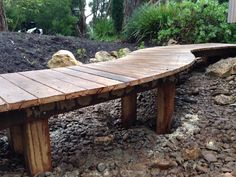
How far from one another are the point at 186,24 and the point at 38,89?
4685 millimetres

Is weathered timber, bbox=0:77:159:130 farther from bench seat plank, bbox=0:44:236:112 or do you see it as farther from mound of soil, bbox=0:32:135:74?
mound of soil, bbox=0:32:135:74

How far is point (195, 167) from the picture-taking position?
2.23 meters

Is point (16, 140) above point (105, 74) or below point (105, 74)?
below

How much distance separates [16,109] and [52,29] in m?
10.4

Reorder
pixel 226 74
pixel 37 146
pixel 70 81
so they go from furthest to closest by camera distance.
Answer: pixel 226 74
pixel 70 81
pixel 37 146

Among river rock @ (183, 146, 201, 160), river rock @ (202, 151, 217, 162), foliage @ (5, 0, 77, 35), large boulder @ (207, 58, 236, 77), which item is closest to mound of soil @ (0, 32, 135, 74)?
large boulder @ (207, 58, 236, 77)

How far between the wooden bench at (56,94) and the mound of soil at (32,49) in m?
1.97

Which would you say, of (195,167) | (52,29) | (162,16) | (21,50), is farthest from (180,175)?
(52,29)

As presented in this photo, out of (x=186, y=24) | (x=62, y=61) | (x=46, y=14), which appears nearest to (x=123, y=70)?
(x=62, y=61)

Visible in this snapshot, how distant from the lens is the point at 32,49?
16.1ft

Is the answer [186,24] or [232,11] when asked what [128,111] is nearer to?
[232,11]

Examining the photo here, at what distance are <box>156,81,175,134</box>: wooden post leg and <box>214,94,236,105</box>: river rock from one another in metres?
0.74

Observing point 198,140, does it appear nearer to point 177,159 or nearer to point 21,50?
point 177,159

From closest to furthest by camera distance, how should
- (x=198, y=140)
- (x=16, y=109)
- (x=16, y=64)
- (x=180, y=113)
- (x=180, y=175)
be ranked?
1. (x=16, y=109)
2. (x=180, y=175)
3. (x=198, y=140)
4. (x=180, y=113)
5. (x=16, y=64)
